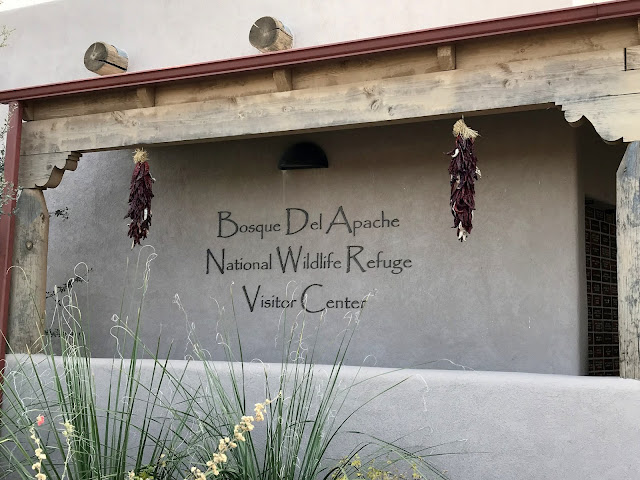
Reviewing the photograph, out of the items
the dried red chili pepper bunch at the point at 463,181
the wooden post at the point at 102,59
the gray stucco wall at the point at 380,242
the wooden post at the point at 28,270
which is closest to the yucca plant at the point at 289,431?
the gray stucco wall at the point at 380,242

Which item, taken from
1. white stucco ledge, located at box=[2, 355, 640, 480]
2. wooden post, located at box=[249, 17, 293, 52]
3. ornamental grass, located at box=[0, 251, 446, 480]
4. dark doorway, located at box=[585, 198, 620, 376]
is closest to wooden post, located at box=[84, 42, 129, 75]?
wooden post, located at box=[249, 17, 293, 52]

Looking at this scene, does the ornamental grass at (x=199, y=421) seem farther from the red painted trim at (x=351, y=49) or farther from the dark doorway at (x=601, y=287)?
the dark doorway at (x=601, y=287)

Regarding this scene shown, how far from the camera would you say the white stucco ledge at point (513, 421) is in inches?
152

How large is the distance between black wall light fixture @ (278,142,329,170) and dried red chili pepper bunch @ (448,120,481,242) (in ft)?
5.71

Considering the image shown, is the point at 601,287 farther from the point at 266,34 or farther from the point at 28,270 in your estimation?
the point at 28,270

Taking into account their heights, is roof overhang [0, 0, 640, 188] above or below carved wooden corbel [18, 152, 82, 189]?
above

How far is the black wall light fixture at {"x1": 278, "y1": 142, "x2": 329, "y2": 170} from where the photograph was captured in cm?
601

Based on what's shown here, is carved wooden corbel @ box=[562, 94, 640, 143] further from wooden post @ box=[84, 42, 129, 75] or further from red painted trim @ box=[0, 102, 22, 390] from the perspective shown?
wooden post @ box=[84, 42, 129, 75]

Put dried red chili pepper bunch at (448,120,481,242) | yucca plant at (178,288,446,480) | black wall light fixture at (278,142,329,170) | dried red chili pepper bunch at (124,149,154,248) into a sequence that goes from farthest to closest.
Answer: black wall light fixture at (278,142,329,170), dried red chili pepper bunch at (124,149,154,248), dried red chili pepper bunch at (448,120,481,242), yucca plant at (178,288,446,480)

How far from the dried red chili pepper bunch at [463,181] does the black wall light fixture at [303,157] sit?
1.74 metres

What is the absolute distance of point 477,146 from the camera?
5.68 metres

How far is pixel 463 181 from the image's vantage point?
4.41 m

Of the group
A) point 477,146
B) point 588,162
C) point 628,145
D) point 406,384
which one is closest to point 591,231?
point 588,162

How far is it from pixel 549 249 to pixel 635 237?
144 centimetres
